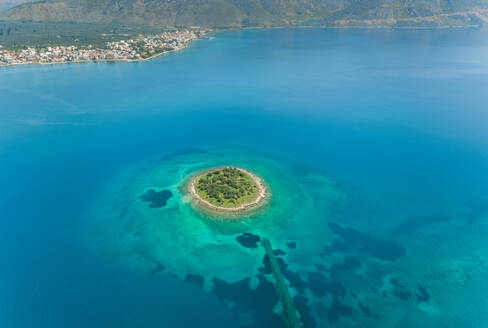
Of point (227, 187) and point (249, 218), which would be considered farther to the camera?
point (227, 187)

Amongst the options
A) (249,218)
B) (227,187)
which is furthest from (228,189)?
(249,218)

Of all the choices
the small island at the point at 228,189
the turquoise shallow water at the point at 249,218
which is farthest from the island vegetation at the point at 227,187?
the turquoise shallow water at the point at 249,218

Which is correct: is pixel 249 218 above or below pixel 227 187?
below

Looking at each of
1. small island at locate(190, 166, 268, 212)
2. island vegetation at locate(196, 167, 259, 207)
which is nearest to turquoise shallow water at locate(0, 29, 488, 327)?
small island at locate(190, 166, 268, 212)

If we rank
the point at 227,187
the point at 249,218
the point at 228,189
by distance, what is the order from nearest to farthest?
the point at 249,218 < the point at 228,189 < the point at 227,187

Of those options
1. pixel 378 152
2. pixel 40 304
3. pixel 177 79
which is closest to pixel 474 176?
pixel 378 152

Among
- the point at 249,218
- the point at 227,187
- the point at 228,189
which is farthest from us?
the point at 227,187

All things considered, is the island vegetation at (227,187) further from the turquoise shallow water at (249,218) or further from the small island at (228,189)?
the turquoise shallow water at (249,218)

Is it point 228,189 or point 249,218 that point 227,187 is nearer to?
point 228,189
